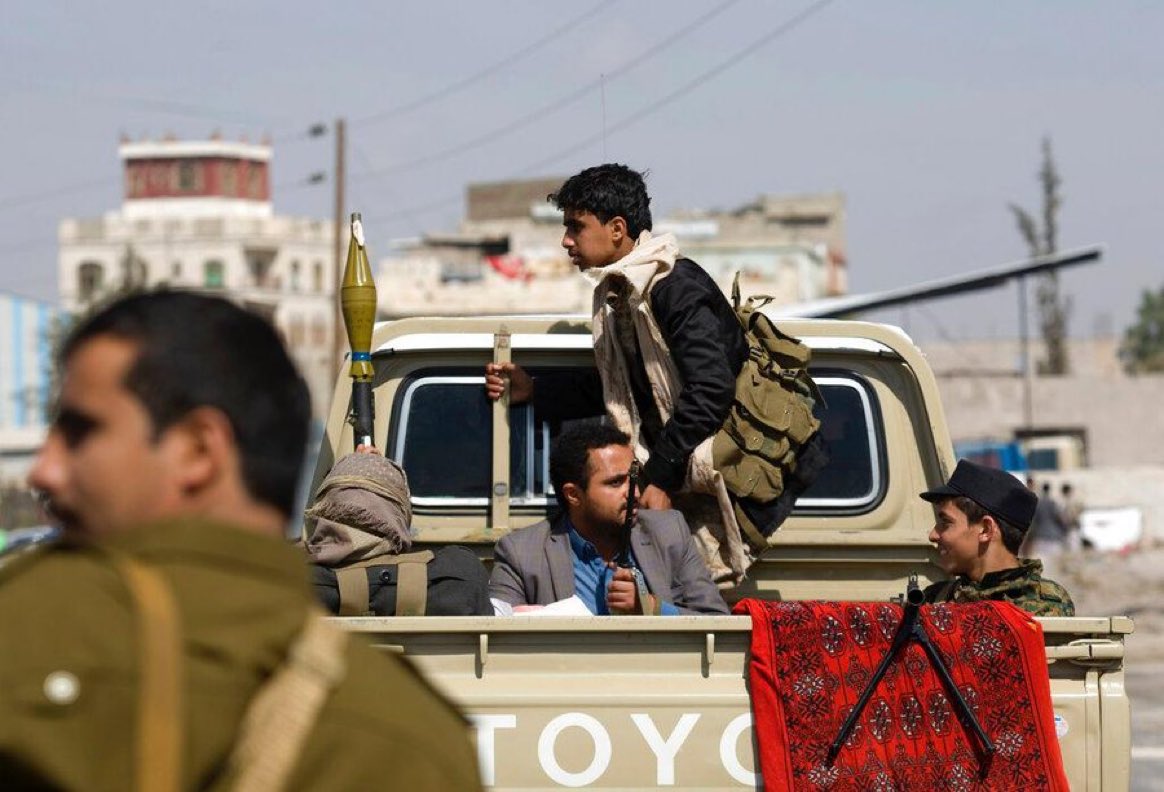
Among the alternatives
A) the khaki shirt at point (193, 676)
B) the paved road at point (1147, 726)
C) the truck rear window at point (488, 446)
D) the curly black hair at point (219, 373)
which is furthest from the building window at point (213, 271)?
the khaki shirt at point (193, 676)

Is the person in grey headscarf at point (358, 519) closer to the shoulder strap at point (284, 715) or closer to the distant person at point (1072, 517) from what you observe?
the shoulder strap at point (284, 715)

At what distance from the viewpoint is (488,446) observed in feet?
21.2

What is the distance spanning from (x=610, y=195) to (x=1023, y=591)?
65.9 inches

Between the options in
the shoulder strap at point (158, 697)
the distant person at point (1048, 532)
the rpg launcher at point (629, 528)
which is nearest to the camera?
the shoulder strap at point (158, 697)

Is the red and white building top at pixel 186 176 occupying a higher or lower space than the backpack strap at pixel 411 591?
higher

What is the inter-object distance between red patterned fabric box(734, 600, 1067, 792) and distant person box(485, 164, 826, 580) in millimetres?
1514

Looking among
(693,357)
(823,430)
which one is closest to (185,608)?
(693,357)

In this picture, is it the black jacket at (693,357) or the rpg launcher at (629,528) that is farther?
the black jacket at (693,357)

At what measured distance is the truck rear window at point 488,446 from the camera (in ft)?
21.2

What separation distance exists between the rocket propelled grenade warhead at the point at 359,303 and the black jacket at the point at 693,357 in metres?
0.86

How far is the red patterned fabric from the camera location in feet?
13.3

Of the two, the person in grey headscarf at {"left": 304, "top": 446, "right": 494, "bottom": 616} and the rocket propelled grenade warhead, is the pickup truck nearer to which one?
the rocket propelled grenade warhead

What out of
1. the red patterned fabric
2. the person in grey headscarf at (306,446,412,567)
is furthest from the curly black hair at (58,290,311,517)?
the person in grey headscarf at (306,446,412,567)

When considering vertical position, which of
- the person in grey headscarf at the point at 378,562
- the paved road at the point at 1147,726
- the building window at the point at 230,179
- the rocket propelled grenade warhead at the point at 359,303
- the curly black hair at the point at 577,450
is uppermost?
the building window at the point at 230,179
